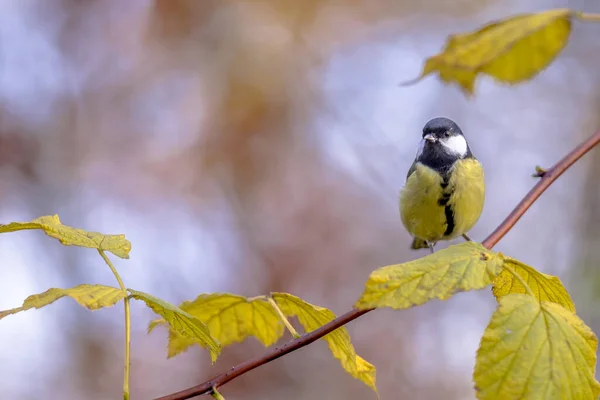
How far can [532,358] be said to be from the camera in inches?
31.0

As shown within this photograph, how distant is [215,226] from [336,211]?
105 cm

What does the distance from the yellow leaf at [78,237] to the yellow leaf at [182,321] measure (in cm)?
12

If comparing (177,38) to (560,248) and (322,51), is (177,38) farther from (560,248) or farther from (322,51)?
(560,248)

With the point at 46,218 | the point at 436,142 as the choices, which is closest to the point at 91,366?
the point at 436,142

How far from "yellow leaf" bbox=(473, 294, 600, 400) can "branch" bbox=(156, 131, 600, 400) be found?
193 mm

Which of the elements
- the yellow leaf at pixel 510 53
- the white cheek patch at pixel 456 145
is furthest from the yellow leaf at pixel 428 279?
the white cheek patch at pixel 456 145

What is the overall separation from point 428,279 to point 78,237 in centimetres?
62

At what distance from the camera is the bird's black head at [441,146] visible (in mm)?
2152

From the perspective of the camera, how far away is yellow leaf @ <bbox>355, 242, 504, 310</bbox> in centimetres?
81

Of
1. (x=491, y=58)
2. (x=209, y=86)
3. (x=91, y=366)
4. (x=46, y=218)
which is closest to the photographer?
(x=491, y=58)

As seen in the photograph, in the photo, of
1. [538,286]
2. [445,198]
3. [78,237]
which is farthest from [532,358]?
[445,198]

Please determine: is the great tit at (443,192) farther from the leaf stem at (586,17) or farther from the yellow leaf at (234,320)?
the leaf stem at (586,17)

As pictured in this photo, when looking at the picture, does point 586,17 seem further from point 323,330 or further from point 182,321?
point 182,321

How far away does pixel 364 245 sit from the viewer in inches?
205
